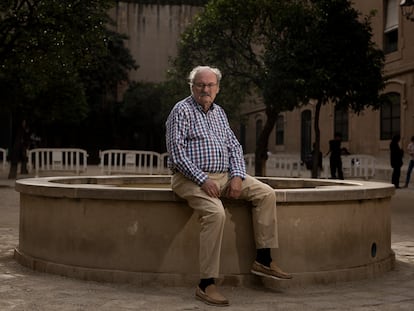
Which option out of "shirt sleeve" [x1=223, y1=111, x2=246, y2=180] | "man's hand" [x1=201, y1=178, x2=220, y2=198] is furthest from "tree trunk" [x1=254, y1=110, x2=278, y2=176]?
"man's hand" [x1=201, y1=178, x2=220, y2=198]

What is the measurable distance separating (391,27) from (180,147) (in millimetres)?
21033

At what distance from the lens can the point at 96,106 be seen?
127 feet

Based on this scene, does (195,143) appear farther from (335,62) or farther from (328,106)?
(328,106)

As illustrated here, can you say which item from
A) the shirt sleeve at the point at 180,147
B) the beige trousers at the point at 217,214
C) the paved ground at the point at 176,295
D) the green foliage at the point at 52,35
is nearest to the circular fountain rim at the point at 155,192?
the beige trousers at the point at 217,214

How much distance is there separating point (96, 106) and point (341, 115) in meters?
17.1

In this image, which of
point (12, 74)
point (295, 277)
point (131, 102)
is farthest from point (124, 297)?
point (131, 102)

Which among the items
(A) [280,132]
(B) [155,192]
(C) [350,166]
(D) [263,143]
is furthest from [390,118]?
(B) [155,192]

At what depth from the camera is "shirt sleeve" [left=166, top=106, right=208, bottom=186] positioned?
4746 mm

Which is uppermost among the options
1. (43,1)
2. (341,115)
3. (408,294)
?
(43,1)

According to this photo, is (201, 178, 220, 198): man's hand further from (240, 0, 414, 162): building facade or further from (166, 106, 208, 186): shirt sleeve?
(240, 0, 414, 162): building facade

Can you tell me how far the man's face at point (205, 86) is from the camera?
4.93 m

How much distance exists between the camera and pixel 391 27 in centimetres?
2398

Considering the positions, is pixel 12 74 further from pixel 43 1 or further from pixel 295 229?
pixel 295 229

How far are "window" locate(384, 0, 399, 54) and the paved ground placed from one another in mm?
19590
